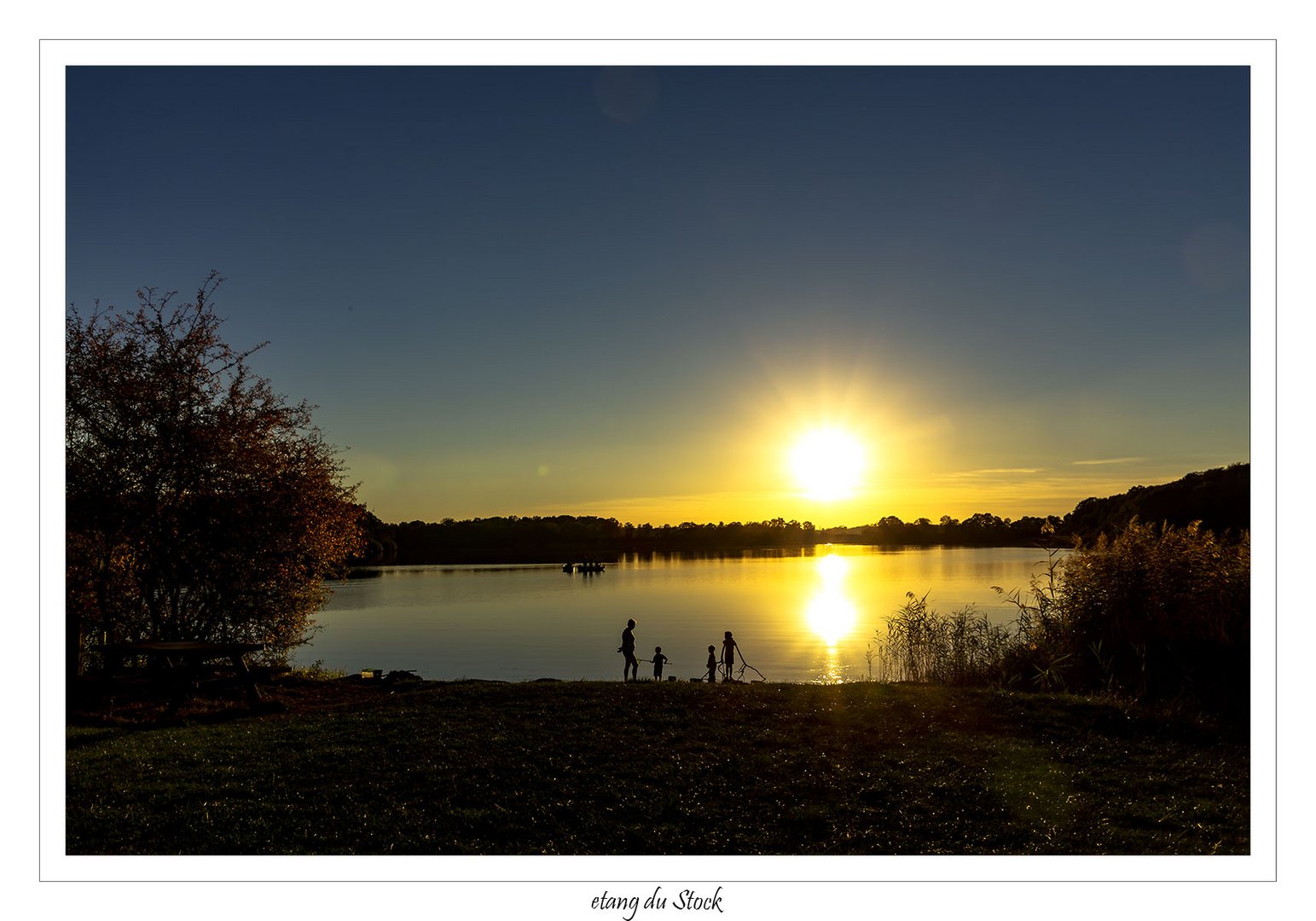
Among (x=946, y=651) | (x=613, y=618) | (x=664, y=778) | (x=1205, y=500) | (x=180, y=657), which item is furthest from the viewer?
(x=613, y=618)

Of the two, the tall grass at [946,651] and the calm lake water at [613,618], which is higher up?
the tall grass at [946,651]

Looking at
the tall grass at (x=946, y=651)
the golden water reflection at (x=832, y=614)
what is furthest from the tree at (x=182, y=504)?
the golden water reflection at (x=832, y=614)

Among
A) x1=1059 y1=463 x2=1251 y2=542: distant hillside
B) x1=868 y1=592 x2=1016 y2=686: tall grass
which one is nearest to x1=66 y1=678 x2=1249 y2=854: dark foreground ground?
x1=868 y1=592 x2=1016 y2=686: tall grass

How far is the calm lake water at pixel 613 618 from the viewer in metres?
35.5

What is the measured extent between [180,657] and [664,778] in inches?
368

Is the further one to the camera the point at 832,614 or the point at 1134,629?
the point at 832,614

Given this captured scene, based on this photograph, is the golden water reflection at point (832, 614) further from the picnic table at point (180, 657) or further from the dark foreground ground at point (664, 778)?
the picnic table at point (180, 657)

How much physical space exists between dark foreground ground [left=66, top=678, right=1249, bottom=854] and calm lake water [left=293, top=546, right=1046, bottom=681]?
11.3m

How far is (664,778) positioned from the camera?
31.1 feet

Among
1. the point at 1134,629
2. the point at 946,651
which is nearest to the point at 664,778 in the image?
the point at 1134,629

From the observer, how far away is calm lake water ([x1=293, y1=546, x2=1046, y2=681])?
3547 centimetres

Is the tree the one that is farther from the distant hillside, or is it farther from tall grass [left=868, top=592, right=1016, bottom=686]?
the distant hillside

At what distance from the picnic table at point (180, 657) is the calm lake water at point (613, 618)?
1635cm

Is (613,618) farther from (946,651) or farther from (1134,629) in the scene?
(1134,629)
